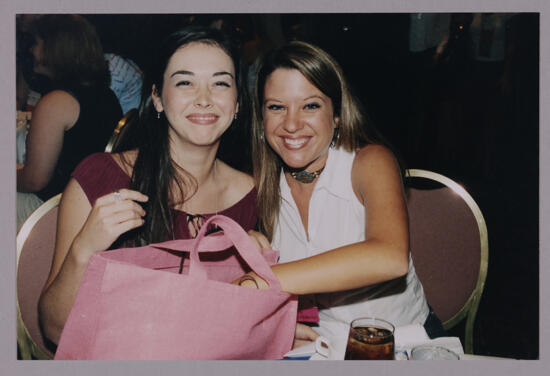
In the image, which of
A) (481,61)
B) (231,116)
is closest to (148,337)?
(231,116)

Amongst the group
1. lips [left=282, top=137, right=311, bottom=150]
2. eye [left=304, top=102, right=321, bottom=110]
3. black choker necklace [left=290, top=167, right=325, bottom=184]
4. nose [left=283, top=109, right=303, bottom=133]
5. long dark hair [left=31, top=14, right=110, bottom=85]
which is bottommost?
black choker necklace [left=290, top=167, right=325, bottom=184]

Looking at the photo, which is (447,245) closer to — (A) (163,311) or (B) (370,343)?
(B) (370,343)

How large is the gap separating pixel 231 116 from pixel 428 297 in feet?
3.77

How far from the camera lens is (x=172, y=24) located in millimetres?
1325

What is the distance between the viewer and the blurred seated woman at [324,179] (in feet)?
4.25

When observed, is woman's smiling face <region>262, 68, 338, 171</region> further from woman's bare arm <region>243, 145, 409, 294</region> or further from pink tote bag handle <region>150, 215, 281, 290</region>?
pink tote bag handle <region>150, 215, 281, 290</region>

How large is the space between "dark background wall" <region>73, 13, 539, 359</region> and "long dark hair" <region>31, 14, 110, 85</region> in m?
0.08

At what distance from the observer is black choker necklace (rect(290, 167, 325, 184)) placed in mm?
1491

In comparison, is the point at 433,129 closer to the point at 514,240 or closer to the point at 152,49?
the point at 514,240

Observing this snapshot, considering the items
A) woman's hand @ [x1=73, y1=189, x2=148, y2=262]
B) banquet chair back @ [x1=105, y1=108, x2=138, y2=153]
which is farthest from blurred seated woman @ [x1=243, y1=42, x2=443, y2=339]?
banquet chair back @ [x1=105, y1=108, x2=138, y2=153]

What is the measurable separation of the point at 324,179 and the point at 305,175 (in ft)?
0.29

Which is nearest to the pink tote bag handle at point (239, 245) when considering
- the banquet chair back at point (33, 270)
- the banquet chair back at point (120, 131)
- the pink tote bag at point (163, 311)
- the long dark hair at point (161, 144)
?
the pink tote bag at point (163, 311)

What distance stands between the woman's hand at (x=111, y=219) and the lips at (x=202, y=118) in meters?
0.41

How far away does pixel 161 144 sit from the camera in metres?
1.48
